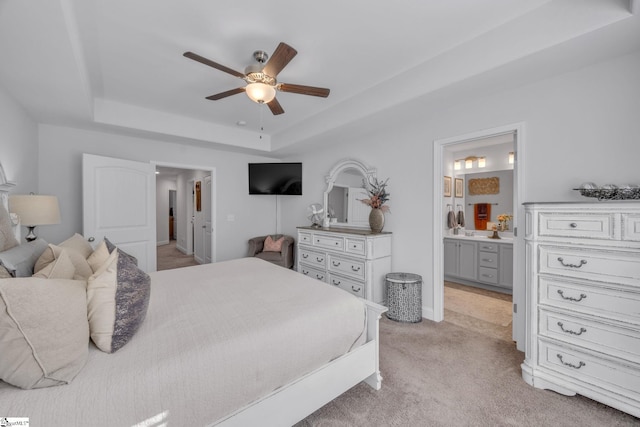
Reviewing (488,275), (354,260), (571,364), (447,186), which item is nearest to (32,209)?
(354,260)

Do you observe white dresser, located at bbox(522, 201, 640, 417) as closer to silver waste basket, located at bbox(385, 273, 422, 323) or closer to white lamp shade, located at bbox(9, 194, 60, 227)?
silver waste basket, located at bbox(385, 273, 422, 323)

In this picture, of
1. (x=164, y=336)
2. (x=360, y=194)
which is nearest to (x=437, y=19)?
(x=360, y=194)

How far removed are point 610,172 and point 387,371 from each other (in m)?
2.22

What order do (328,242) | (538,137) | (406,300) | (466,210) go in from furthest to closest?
(466,210) → (328,242) → (406,300) → (538,137)

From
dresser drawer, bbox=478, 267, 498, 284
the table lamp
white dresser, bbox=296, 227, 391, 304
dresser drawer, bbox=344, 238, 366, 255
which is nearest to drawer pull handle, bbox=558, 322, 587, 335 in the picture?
white dresser, bbox=296, 227, 391, 304

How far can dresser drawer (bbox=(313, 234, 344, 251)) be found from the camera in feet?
11.8

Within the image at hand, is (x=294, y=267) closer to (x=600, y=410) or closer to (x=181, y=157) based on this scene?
(x=181, y=157)

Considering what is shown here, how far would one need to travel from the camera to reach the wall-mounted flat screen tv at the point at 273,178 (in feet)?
16.5

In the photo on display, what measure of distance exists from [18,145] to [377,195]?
376cm

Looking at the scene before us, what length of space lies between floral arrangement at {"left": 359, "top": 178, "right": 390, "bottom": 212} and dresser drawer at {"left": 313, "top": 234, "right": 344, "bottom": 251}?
0.62 meters

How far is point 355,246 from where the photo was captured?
3.39 m

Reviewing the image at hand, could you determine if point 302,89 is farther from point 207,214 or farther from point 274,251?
point 207,214

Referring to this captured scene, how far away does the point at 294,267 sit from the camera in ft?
16.2

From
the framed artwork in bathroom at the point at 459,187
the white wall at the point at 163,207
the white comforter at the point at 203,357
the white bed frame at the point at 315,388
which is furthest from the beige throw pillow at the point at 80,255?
the white wall at the point at 163,207
